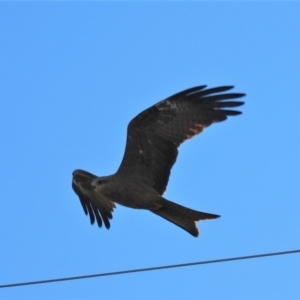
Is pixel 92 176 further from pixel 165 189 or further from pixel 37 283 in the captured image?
pixel 37 283

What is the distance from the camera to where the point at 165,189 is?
8.88 m

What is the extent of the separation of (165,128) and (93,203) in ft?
6.95

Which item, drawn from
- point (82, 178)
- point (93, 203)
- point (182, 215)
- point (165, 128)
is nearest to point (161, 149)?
point (165, 128)

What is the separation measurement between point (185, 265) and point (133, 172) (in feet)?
11.7

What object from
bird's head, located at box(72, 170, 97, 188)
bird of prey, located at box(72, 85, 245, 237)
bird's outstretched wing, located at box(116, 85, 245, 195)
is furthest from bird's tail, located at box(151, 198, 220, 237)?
bird's head, located at box(72, 170, 97, 188)

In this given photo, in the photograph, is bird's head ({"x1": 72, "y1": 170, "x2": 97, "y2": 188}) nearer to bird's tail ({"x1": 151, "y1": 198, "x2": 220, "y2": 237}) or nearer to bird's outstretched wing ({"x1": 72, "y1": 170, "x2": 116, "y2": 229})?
bird's outstretched wing ({"x1": 72, "y1": 170, "x2": 116, "y2": 229})

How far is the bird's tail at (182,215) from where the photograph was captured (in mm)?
8242

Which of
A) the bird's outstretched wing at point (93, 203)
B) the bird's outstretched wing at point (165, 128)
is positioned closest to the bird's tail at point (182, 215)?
the bird's outstretched wing at point (165, 128)

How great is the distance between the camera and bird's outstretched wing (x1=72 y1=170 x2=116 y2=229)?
33.4 ft

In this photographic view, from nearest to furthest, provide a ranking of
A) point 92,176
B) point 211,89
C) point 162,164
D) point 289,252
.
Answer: point 289,252, point 211,89, point 162,164, point 92,176

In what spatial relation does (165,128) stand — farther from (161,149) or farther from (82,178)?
(82,178)

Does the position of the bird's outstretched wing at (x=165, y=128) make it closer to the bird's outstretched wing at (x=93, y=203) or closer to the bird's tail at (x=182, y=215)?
the bird's tail at (x=182, y=215)

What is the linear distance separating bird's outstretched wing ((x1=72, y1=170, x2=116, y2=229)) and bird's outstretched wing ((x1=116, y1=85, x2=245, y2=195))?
145cm

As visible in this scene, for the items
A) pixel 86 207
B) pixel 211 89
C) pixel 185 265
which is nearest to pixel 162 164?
pixel 211 89
